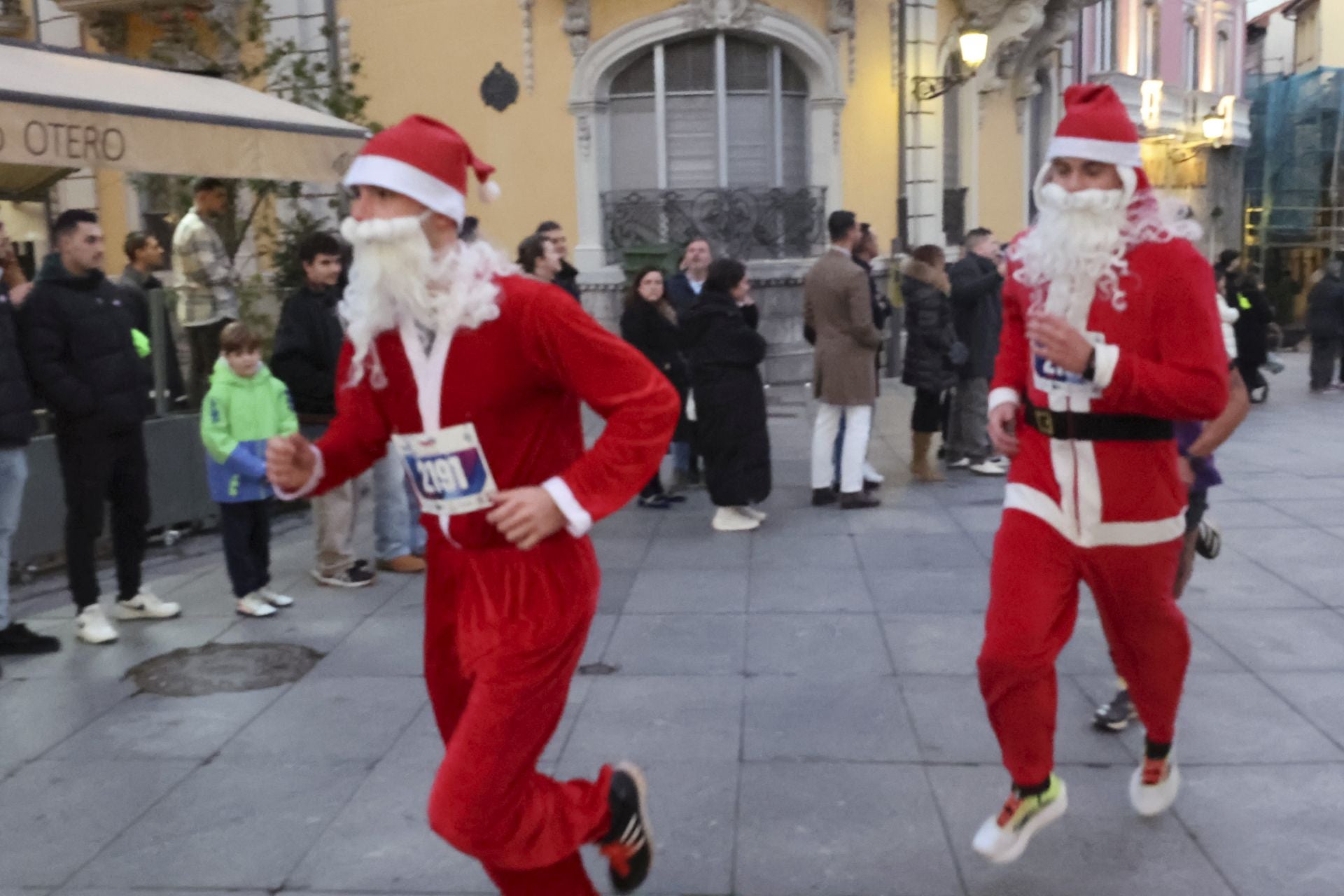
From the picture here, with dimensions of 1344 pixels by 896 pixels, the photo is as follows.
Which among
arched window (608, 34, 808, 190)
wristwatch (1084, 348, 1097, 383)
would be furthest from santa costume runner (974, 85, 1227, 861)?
arched window (608, 34, 808, 190)

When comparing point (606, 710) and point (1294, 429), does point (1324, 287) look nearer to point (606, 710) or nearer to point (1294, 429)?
point (1294, 429)

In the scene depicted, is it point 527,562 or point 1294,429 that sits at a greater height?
point 527,562

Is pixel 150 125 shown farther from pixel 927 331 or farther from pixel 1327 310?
pixel 1327 310

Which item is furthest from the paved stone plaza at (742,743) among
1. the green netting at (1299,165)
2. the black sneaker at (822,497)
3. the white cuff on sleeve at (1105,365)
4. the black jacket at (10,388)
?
the green netting at (1299,165)

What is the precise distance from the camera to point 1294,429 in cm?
1308

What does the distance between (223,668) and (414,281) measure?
3.56m

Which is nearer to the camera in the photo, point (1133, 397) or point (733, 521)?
point (1133, 397)

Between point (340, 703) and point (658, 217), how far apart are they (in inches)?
454

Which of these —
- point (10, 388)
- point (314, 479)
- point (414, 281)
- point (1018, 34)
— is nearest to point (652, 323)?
point (10, 388)

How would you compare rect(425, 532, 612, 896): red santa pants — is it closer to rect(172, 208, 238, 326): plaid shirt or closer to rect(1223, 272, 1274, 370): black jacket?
rect(172, 208, 238, 326): plaid shirt

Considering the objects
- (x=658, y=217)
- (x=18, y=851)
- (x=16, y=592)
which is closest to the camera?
(x=18, y=851)

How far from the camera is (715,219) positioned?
16.2 metres

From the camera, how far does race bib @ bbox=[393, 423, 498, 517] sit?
3.04 m

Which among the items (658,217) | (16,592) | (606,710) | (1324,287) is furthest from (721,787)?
(1324,287)
